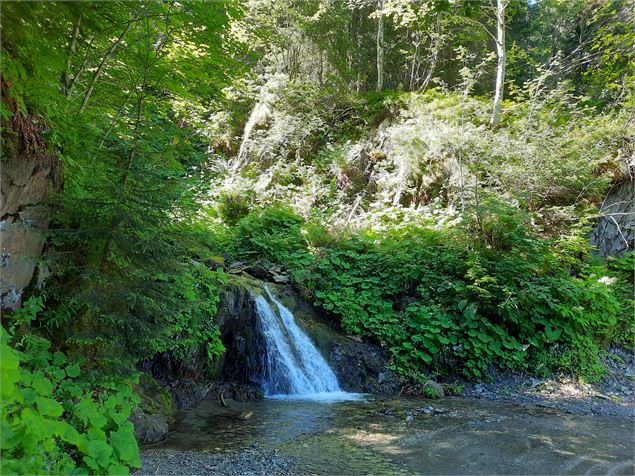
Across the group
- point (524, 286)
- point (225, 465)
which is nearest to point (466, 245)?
point (524, 286)

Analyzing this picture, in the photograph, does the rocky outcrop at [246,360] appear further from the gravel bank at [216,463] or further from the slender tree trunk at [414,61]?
the slender tree trunk at [414,61]

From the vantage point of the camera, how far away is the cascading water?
6730 millimetres

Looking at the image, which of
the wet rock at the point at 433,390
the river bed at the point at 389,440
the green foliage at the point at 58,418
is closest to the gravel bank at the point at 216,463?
the river bed at the point at 389,440

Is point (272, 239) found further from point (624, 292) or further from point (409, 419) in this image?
point (624, 292)

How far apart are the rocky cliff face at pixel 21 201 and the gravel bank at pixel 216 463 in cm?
185

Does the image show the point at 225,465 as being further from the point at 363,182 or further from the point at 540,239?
the point at 363,182

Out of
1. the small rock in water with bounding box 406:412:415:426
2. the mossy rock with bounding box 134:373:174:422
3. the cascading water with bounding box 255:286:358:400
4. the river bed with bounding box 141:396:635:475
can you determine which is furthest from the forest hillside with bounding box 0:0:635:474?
the small rock in water with bounding box 406:412:415:426

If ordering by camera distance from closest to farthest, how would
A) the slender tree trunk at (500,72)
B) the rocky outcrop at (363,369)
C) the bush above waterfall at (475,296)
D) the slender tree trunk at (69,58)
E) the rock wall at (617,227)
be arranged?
the slender tree trunk at (69,58)
the rocky outcrop at (363,369)
the bush above waterfall at (475,296)
the rock wall at (617,227)
the slender tree trunk at (500,72)

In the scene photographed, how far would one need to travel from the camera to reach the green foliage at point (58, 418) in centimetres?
245

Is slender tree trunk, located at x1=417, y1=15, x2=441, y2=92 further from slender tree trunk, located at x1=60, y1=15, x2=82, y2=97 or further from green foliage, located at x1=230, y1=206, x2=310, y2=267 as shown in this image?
slender tree trunk, located at x1=60, y1=15, x2=82, y2=97

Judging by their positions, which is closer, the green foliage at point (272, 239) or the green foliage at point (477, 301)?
the green foliage at point (477, 301)

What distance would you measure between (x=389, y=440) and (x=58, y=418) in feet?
10.4

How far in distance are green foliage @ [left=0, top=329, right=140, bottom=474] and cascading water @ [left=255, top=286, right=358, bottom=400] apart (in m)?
2.92

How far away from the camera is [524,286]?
7.68 metres
